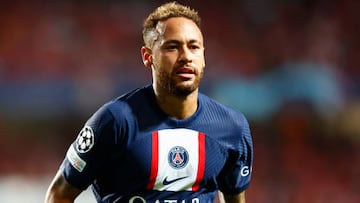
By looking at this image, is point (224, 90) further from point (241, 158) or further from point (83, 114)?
point (241, 158)

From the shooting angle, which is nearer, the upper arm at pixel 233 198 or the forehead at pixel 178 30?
the forehead at pixel 178 30

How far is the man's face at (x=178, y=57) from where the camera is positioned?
6.26 ft

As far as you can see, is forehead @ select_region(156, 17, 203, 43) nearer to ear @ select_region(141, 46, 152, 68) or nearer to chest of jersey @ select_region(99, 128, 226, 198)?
ear @ select_region(141, 46, 152, 68)

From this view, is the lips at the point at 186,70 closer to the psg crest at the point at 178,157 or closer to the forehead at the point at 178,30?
the forehead at the point at 178,30

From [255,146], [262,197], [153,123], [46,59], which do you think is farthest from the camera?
[46,59]

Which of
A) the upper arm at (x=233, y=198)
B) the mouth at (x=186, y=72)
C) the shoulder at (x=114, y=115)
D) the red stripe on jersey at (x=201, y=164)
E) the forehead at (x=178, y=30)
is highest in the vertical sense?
the forehead at (x=178, y=30)

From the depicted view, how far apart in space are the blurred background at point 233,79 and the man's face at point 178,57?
9.52 feet

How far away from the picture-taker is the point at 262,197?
4.73m

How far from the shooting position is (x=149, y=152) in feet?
6.39

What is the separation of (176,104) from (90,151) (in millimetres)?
301

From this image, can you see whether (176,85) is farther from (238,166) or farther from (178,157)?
(238,166)

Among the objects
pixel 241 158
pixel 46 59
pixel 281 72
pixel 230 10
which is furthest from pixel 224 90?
pixel 241 158

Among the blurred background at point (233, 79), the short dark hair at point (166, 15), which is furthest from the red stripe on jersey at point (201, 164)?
the blurred background at point (233, 79)

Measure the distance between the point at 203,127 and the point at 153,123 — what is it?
0.55 feet
